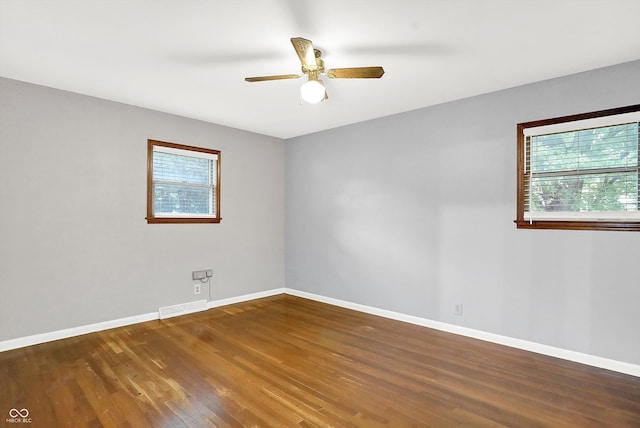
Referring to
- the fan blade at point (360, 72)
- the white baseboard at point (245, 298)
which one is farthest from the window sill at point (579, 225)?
the white baseboard at point (245, 298)

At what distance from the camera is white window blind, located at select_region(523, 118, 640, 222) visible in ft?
9.01

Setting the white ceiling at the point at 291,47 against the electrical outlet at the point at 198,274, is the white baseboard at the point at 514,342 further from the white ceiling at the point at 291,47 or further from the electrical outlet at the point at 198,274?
the white ceiling at the point at 291,47

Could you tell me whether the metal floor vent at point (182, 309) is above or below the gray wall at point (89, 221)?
below

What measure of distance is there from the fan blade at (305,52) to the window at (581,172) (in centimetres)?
222

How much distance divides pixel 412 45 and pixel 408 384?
8.48ft

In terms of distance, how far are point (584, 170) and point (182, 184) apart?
443 cm

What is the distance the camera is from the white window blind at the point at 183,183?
4191 millimetres

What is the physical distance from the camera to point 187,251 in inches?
173

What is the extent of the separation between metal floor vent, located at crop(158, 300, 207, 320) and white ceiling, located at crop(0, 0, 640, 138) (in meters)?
2.55

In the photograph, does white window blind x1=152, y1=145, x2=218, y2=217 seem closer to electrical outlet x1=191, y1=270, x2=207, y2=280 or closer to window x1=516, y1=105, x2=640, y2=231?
electrical outlet x1=191, y1=270, x2=207, y2=280

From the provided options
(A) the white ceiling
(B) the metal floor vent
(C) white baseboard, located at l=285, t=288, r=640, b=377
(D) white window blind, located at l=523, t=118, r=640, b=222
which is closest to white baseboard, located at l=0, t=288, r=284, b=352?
(B) the metal floor vent

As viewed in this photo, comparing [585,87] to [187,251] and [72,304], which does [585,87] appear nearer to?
[187,251]

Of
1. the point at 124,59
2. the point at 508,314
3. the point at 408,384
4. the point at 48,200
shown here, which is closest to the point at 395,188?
the point at 508,314

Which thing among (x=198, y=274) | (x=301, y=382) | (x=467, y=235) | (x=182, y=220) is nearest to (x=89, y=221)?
(x=182, y=220)
